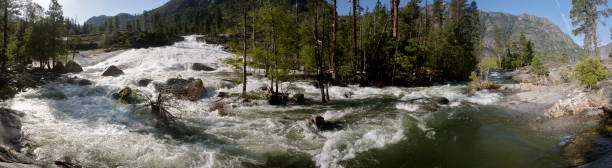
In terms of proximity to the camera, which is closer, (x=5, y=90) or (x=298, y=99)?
(x=5, y=90)

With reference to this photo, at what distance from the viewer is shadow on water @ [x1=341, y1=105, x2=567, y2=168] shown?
7.87 m

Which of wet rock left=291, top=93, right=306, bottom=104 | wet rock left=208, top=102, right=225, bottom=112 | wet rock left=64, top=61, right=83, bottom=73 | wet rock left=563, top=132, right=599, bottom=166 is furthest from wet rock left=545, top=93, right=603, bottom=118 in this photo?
wet rock left=64, top=61, right=83, bottom=73

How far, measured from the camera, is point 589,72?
15.9m

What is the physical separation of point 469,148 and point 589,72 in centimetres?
1267

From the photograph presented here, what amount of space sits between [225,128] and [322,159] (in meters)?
5.12

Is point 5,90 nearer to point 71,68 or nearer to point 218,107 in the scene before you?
point 218,107

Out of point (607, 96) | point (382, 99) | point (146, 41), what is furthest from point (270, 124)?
point (146, 41)

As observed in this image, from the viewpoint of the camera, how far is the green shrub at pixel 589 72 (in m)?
15.8

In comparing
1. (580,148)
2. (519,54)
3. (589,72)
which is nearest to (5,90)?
(580,148)

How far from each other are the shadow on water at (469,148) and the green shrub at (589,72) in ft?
23.3

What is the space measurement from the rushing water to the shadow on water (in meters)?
0.03

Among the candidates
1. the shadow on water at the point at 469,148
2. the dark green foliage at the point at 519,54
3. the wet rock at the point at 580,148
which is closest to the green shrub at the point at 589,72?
the shadow on water at the point at 469,148

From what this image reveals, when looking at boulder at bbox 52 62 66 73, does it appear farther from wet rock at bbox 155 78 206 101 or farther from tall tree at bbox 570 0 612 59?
tall tree at bbox 570 0 612 59

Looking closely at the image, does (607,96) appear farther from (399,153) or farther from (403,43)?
(403,43)
